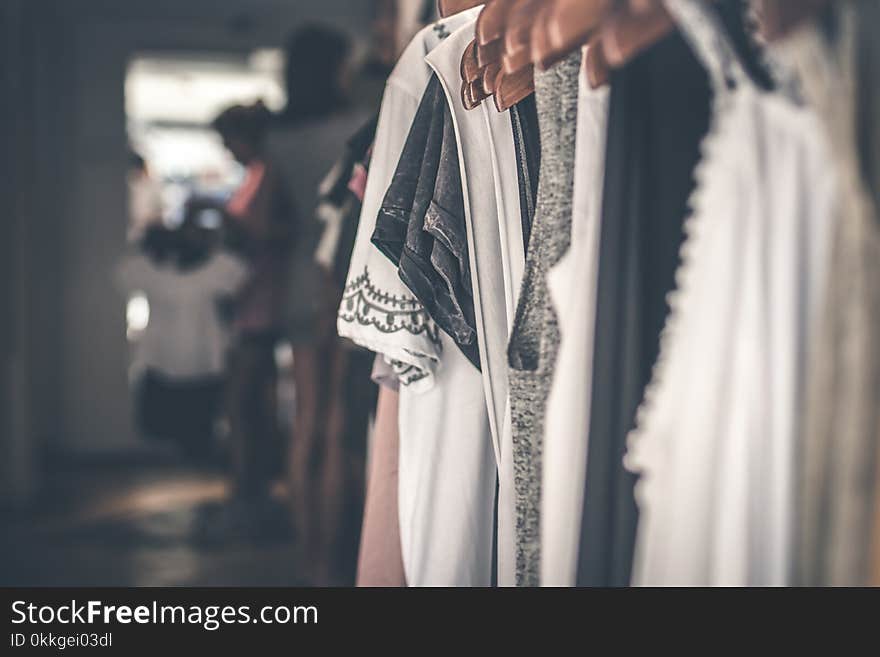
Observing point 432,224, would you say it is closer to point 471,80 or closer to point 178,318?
point 471,80

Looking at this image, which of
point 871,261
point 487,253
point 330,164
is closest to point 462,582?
point 487,253

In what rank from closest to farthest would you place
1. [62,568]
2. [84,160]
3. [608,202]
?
[608,202] < [62,568] < [84,160]

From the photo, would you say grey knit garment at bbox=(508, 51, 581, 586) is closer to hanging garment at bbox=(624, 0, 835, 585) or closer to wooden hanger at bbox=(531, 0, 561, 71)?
wooden hanger at bbox=(531, 0, 561, 71)

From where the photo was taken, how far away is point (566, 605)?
30.0 inches

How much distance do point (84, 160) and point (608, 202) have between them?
3.10m

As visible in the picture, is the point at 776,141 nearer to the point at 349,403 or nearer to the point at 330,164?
the point at 349,403

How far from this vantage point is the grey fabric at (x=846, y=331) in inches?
21.5

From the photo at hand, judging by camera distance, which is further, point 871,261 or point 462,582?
point 462,582

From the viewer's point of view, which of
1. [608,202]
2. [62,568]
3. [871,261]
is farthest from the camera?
[62,568]

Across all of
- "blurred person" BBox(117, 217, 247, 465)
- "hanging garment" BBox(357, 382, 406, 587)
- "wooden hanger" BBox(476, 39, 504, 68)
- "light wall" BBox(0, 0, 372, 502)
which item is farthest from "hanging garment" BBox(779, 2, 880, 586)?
"light wall" BBox(0, 0, 372, 502)

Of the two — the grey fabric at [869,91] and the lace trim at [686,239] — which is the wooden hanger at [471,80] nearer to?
the lace trim at [686,239]

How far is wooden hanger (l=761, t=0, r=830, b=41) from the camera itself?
55cm

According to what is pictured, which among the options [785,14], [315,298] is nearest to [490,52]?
[785,14]

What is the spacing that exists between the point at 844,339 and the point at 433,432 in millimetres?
540
